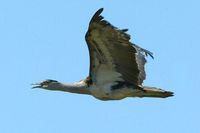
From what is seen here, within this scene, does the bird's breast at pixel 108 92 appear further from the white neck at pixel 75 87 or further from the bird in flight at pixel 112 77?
the white neck at pixel 75 87

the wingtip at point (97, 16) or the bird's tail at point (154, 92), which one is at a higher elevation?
the wingtip at point (97, 16)

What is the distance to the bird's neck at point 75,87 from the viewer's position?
67.6 feet

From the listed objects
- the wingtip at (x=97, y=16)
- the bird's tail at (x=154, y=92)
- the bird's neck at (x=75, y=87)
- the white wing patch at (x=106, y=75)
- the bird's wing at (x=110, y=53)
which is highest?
the wingtip at (x=97, y=16)

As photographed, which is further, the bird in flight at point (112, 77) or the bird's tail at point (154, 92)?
the bird's tail at point (154, 92)

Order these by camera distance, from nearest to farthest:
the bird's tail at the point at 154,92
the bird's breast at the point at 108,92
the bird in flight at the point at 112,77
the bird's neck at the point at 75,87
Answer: the bird in flight at the point at 112,77, the bird's tail at the point at 154,92, the bird's breast at the point at 108,92, the bird's neck at the point at 75,87

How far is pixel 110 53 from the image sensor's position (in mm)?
19969

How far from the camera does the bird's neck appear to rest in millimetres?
20594

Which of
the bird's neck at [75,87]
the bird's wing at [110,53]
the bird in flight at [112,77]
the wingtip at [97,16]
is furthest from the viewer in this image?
the bird's neck at [75,87]

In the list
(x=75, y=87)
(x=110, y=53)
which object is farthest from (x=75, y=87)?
(x=110, y=53)

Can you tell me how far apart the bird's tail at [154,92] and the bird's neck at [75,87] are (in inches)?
52.3

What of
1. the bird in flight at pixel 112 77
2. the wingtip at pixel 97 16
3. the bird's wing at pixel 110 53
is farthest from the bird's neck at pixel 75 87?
the wingtip at pixel 97 16

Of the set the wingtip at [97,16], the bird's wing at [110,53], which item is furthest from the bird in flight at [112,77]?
the wingtip at [97,16]

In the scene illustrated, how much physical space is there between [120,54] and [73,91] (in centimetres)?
169

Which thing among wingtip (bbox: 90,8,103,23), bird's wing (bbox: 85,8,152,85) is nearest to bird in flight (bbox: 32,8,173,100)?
bird's wing (bbox: 85,8,152,85)
